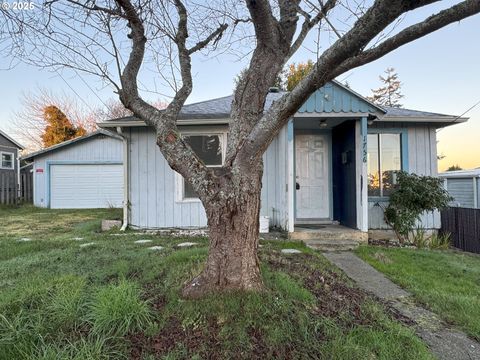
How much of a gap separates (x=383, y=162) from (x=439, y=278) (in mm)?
3844

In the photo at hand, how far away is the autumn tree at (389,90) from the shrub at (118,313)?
33902mm

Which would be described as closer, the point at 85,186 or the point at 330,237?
the point at 330,237

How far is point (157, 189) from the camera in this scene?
25.0 feet

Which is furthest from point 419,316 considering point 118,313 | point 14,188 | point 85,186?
point 14,188

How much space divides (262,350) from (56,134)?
23.3 metres

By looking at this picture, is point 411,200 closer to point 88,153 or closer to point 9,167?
point 88,153

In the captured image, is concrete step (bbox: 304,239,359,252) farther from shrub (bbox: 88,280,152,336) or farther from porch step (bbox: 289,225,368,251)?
shrub (bbox: 88,280,152,336)

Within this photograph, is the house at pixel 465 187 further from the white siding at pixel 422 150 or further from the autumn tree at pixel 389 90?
the autumn tree at pixel 389 90

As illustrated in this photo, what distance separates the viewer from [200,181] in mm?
2885

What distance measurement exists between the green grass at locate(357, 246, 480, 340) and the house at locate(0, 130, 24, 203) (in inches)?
687

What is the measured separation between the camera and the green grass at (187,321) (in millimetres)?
2256

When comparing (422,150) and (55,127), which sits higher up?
(55,127)

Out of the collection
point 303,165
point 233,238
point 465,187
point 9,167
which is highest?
point 9,167

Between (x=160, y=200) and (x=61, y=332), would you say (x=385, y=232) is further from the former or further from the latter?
(x=61, y=332)
